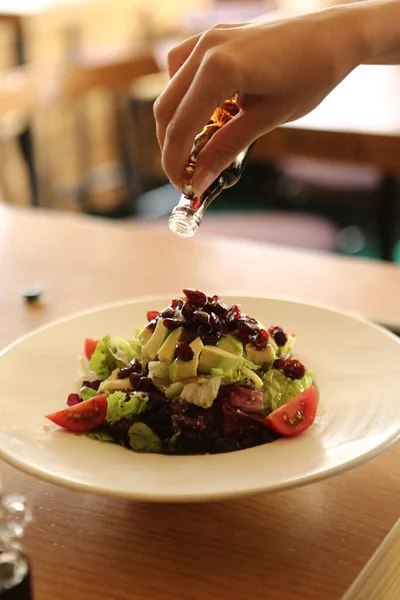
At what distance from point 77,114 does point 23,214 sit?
8.78ft

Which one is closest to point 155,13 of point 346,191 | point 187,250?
point 346,191

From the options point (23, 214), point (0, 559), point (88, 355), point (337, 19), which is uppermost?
point (337, 19)

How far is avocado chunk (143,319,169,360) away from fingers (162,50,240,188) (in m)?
0.22

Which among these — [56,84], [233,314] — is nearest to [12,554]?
[233,314]

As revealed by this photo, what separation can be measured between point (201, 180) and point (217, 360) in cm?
20

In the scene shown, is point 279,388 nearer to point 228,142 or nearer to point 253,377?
point 253,377

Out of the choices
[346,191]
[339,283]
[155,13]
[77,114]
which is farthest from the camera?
[155,13]

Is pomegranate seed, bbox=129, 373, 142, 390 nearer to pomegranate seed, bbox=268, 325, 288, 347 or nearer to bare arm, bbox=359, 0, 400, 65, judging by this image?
pomegranate seed, bbox=268, 325, 288, 347

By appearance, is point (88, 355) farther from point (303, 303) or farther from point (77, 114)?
point (77, 114)

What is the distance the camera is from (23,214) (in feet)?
6.20

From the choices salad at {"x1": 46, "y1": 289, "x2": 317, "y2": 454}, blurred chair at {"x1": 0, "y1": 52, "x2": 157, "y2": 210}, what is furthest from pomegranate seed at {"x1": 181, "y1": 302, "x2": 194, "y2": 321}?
blurred chair at {"x1": 0, "y1": 52, "x2": 157, "y2": 210}

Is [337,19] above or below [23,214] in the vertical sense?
above

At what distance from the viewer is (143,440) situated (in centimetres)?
87

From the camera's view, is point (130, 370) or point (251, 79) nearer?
point (251, 79)
